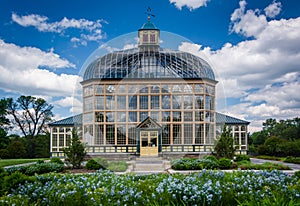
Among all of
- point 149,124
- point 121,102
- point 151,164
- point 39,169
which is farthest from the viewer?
point 39,169

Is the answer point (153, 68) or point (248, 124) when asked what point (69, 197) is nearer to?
point (153, 68)

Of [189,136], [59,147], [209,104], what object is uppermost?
[209,104]

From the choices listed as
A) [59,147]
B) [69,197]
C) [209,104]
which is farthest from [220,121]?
[59,147]

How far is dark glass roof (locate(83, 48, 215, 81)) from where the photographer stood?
10.7 metres

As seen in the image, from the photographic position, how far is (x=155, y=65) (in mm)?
12133

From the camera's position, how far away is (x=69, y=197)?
19.0 ft

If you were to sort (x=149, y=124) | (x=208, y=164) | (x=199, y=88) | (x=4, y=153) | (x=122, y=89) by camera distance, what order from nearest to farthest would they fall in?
(x=122, y=89) → (x=199, y=88) → (x=149, y=124) → (x=208, y=164) → (x=4, y=153)

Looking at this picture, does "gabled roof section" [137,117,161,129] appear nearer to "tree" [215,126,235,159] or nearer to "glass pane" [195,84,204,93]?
"glass pane" [195,84,204,93]

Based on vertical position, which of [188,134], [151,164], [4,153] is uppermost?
[188,134]

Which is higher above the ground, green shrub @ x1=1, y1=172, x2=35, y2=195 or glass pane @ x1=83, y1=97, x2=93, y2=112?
glass pane @ x1=83, y1=97, x2=93, y2=112

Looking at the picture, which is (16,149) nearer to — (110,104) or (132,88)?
(110,104)

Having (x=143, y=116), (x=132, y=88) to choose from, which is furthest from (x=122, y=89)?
(x=143, y=116)

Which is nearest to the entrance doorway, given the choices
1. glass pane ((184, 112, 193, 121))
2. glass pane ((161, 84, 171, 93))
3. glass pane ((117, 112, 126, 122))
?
glass pane ((184, 112, 193, 121))

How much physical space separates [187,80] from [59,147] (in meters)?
20.3
